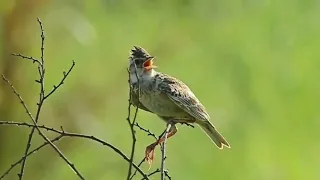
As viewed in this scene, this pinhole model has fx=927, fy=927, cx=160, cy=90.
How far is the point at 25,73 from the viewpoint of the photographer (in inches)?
152

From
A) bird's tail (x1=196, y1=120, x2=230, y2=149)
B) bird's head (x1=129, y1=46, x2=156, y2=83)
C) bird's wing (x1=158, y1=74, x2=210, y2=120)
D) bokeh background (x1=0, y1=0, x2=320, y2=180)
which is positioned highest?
bokeh background (x1=0, y1=0, x2=320, y2=180)

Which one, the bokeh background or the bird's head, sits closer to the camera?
the bird's head

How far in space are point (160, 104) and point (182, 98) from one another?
0.06 m

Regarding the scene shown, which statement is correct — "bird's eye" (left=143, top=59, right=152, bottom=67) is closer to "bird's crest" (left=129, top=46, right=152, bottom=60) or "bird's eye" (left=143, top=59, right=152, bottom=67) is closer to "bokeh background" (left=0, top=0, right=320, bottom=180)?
"bird's crest" (left=129, top=46, right=152, bottom=60)

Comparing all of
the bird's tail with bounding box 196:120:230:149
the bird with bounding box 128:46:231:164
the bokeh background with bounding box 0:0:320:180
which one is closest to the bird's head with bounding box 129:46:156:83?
the bird with bounding box 128:46:231:164

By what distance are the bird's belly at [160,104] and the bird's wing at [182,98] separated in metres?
0.02

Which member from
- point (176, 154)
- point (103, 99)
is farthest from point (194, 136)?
point (103, 99)

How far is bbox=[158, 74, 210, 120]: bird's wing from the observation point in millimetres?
2463

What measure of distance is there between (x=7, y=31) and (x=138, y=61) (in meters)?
1.47

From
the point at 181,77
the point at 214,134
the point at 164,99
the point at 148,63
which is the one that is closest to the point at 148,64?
the point at 148,63

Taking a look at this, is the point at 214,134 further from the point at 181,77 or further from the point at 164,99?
the point at 181,77

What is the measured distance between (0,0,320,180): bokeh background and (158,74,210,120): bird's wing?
129 cm

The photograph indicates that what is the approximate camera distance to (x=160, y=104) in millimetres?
2473

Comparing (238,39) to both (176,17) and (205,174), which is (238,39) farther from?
(205,174)
